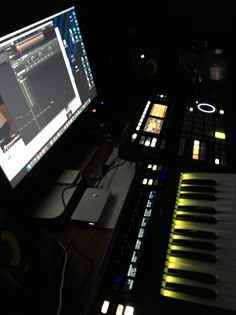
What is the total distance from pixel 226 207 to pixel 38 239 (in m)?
0.45

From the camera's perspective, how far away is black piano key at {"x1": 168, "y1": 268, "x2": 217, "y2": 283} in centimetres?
58

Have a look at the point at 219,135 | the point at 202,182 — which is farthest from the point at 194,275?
the point at 219,135

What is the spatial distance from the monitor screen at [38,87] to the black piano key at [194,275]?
0.38m

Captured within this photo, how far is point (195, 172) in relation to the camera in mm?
811

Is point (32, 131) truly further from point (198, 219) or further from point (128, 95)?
point (128, 95)

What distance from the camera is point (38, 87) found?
2.37 ft

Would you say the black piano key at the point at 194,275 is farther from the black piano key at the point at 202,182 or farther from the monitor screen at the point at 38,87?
the monitor screen at the point at 38,87

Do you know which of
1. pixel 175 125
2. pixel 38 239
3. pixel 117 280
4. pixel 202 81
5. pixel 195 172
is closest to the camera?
pixel 117 280

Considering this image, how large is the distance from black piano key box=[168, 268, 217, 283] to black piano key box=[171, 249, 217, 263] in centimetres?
3

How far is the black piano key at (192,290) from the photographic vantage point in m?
0.56

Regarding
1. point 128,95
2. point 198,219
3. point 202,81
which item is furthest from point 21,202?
point 202,81

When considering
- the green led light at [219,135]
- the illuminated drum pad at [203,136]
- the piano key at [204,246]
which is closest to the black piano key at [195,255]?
the piano key at [204,246]

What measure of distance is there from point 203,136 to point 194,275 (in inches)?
17.8

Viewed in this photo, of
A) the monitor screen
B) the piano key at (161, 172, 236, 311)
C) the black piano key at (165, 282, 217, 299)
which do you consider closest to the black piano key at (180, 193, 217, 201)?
the piano key at (161, 172, 236, 311)
